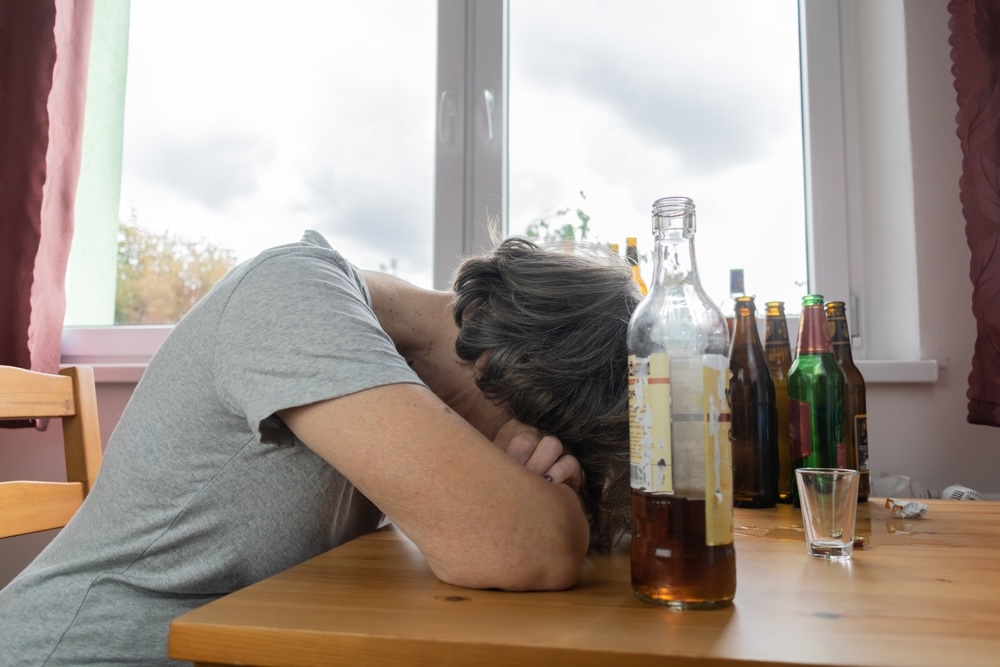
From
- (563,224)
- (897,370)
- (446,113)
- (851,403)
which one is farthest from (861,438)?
(446,113)

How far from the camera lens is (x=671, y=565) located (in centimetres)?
53

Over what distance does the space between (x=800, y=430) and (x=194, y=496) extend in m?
0.78

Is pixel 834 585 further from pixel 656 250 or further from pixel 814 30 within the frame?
pixel 814 30

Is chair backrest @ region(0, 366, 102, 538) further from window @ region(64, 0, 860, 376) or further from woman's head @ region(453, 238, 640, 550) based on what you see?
window @ region(64, 0, 860, 376)

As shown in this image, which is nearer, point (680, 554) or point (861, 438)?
point (680, 554)

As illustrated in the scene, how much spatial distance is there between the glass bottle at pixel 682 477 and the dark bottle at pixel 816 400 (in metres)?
0.58

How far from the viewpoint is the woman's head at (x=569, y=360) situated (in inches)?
33.5

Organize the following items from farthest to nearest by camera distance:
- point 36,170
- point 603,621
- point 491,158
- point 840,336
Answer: point 491,158 < point 36,170 < point 840,336 < point 603,621

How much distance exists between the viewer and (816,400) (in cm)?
109

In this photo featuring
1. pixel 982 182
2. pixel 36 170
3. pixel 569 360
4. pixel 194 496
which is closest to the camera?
pixel 194 496

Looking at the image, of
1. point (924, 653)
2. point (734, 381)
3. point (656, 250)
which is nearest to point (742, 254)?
point (734, 381)

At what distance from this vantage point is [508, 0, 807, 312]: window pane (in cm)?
194

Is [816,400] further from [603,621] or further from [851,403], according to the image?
[603,621]

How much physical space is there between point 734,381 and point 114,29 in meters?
1.91
